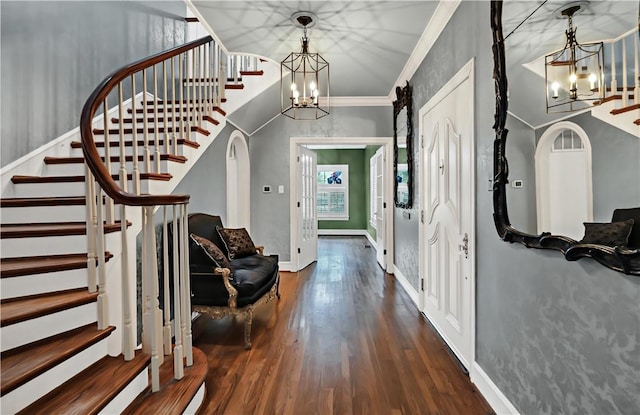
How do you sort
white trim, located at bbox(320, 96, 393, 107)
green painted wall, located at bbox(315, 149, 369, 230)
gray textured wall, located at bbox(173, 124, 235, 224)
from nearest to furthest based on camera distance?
gray textured wall, located at bbox(173, 124, 235, 224), white trim, located at bbox(320, 96, 393, 107), green painted wall, located at bbox(315, 149, 369, 230)

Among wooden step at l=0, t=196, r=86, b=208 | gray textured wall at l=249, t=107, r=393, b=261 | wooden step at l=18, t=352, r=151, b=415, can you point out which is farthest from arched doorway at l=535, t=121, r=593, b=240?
gray textured wall at l=249, t=107, r=393, b=261

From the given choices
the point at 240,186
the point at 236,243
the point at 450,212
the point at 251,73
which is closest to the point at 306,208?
the point at 240,186

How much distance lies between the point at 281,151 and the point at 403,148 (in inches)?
75.0

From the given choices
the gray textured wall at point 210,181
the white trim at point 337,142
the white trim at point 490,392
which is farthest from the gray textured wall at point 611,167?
the white trim at point 337,142

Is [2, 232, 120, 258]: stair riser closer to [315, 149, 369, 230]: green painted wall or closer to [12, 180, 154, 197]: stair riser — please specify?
[12, 180, 154, 197]: stair riser

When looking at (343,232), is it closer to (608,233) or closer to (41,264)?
(41,264)

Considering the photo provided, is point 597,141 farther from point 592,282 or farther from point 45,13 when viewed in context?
point 45,13

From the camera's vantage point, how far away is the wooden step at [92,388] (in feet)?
4.34

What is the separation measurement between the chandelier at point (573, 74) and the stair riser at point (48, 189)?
8.17 feet

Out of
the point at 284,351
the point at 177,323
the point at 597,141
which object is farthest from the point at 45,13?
the point at 597,141

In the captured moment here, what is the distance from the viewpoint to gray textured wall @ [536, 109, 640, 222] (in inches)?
35.8

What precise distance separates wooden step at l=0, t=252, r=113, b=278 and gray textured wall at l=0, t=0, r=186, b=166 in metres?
0.80

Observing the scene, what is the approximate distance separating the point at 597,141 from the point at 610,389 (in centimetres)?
84

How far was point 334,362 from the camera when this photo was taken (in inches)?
92.6
